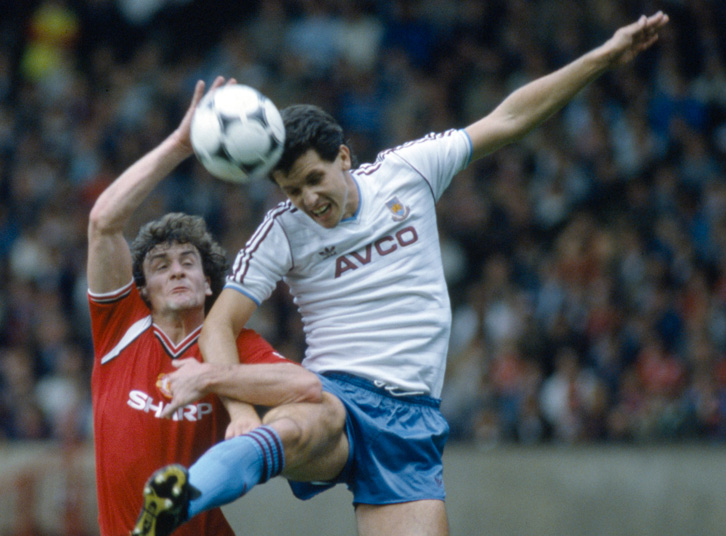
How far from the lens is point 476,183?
37.4 ft

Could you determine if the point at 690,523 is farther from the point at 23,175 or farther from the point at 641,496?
the point at 23,175

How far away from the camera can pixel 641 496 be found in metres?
8.45

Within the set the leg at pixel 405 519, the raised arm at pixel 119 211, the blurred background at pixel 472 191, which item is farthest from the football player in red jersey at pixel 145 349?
the blurred background at pixel 472 191

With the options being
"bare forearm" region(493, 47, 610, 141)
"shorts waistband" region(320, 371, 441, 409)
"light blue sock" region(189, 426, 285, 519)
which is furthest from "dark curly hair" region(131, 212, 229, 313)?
"bare forearm" region(493, 47, 610, 141)

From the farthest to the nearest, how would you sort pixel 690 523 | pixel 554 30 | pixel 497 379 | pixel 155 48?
pixel 155 48, pixel 554 30, pixel 497 379, pixel 690 523

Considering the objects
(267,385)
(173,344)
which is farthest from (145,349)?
(267,385)

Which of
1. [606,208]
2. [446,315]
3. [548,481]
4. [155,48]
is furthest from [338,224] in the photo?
[155,48]

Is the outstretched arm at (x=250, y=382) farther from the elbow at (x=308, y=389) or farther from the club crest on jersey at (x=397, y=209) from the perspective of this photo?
the club crest on jersey at (x=397, y=209)

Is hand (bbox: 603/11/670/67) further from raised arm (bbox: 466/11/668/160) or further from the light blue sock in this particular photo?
the light blue sock

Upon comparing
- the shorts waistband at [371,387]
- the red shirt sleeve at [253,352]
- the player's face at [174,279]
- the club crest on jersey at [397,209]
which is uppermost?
the club crest on jersey at [397,209]

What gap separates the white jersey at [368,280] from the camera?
503 cm

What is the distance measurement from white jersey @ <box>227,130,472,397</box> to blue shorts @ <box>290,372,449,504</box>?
0.09 m

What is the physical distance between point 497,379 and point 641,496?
1.63 m

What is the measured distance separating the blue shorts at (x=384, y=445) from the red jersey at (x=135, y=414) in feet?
1.35
